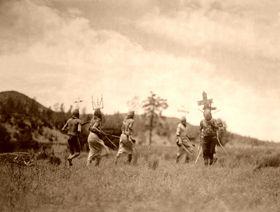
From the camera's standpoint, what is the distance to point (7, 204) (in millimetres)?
8898

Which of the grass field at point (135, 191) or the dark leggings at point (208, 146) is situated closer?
the grass field at point (135, 191)

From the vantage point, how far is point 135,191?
1031 centimetres

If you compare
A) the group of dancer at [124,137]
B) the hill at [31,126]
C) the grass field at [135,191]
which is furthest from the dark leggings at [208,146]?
the hill at [31,126]

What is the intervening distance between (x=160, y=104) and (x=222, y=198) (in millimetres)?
59846

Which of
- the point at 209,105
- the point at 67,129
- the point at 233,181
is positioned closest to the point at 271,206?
the point at 233,181

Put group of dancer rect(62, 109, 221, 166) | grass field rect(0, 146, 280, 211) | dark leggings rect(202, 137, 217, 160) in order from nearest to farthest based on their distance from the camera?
grass field rect(0, 146, 280, 211), group of dancer rect(62, 109, 221, 166), dark leggings rect(202, 137, 217, 160)

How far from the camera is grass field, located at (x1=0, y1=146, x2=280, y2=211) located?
9.22 meters

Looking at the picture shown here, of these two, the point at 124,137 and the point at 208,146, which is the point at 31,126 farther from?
the point at 208,146

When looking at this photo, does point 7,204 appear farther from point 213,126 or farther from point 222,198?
point 213,126

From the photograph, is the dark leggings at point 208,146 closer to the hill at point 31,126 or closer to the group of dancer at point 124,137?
the group of dancer at point 124,137

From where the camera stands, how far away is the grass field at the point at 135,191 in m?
9.22

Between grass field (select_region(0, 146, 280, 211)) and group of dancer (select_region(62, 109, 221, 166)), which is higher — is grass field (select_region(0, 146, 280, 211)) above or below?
below

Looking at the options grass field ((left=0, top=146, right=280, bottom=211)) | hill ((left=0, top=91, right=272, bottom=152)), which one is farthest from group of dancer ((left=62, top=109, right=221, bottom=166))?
hill ((left=0, top=91, right=272, bottom=152))

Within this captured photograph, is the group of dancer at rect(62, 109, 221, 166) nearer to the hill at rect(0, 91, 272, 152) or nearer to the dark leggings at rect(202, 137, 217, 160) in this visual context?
the dark leggings at rect(202, 137, 217, 160)
